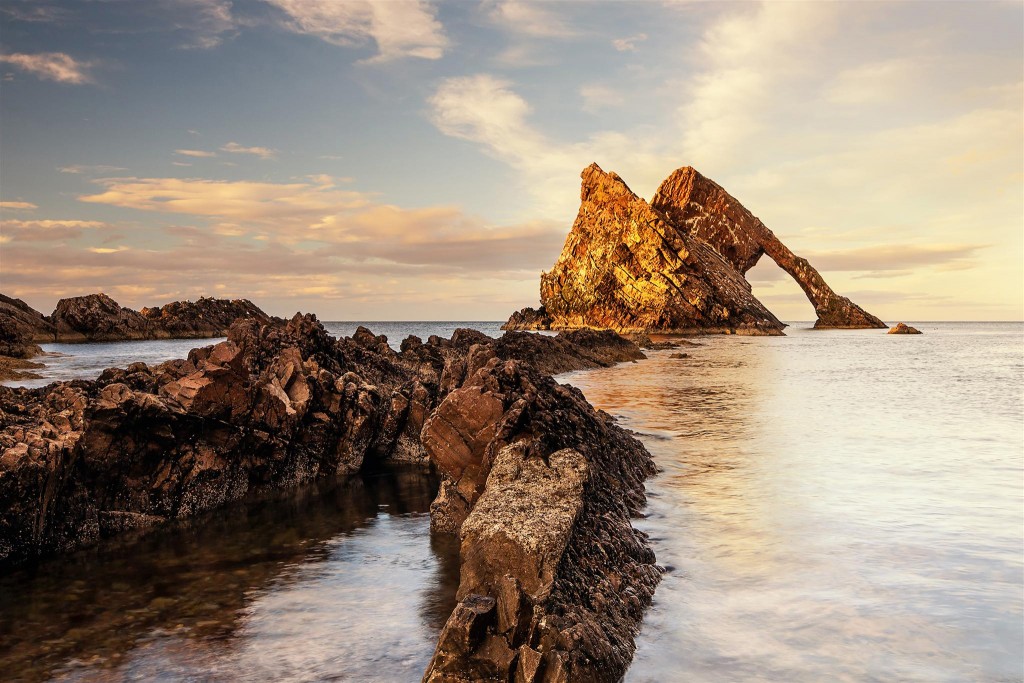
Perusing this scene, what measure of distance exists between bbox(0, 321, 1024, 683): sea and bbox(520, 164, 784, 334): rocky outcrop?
62818mm

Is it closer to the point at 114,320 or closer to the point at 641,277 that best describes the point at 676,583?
the point at 641,277

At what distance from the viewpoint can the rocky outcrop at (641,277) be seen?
73.1 metres

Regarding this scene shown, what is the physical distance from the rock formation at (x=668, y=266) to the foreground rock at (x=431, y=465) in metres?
62.7

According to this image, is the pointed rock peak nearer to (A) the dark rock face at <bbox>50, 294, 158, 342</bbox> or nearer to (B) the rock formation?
(B) the rock formation

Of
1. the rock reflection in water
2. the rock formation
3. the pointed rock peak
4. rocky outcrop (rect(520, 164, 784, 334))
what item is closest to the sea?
the rock reflection in water

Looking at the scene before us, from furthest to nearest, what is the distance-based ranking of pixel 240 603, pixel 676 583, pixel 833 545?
A: pixel 833 545, pixel 676 583, pixel 240 603

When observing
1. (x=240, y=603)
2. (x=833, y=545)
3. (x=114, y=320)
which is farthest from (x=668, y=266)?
(x=240, y=603)

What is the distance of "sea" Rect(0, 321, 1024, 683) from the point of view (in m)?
4.51

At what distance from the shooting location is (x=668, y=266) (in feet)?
241

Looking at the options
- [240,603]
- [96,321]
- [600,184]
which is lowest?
[240,603]

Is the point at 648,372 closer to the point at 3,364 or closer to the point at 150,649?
the point at 150,649

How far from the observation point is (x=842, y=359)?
123ft

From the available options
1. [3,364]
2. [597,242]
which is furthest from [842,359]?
[597,242]

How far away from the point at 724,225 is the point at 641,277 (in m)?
15.2
